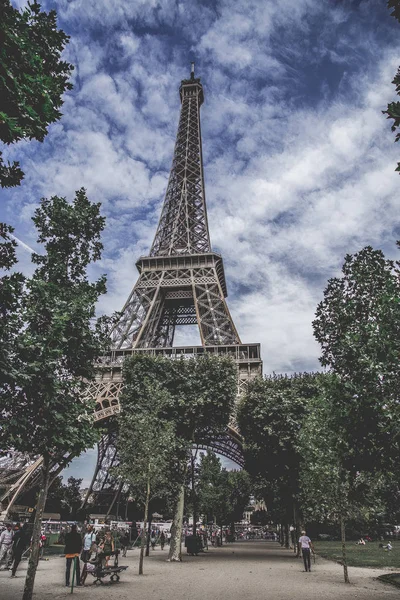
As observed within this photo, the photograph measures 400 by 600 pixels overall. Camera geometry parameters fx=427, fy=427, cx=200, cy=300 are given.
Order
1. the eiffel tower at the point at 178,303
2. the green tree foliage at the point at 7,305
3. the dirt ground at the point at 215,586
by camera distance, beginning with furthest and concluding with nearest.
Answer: the eiffel tower at the point at 178,303
the dirt ground at the point at 215,586
the green tree foliage at the point at 7,305

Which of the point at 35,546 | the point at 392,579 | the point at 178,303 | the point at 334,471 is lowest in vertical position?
the point at 392,579

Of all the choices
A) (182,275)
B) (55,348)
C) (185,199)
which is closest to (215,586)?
(55,348)

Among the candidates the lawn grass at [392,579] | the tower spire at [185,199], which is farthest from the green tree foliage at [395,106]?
the tower spire at [185,199]

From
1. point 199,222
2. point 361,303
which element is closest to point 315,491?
point 361,303

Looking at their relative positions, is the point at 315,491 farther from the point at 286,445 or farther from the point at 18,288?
the point at 18,288

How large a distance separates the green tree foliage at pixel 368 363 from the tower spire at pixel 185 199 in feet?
127

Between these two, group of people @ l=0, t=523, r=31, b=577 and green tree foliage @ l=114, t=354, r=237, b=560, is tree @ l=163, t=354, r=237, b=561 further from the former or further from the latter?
group of people @ l=0, t=523, r=31, b=577

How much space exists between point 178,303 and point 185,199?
1537cm

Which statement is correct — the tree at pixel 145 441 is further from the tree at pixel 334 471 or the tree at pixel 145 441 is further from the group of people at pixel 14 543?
the tree at pixel 334 471

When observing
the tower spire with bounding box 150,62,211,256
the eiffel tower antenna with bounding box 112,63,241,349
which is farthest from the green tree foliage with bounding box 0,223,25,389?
the tower spire with bounding box 150,62,211,256

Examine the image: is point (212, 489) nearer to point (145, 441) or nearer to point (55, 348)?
point (145, 441)

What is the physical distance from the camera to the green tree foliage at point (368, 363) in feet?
38.8

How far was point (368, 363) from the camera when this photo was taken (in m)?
12.1

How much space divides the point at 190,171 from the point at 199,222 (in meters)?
10.7
